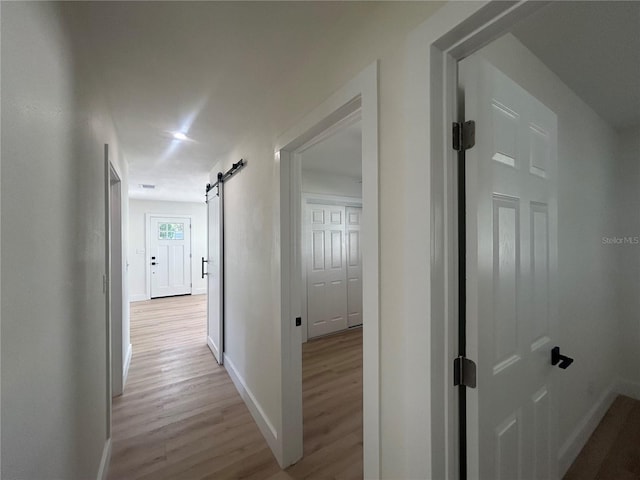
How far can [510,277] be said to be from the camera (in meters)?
0.94

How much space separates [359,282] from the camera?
452 centimetres

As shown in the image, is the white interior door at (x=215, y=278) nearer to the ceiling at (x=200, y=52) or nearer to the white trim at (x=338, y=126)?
the ceiling at (x=200, y=52)

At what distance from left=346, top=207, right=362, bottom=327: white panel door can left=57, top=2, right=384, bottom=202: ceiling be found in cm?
254

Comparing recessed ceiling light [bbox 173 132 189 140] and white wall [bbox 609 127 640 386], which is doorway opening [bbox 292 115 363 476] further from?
white wall [bbox 609 127 640 386]

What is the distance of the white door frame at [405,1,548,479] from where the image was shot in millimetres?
795

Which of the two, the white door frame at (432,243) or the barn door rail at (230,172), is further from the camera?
the barn door rail at (230,172)

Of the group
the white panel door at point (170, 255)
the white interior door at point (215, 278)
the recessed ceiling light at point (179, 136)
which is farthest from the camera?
the white panel door at point (170, 255)

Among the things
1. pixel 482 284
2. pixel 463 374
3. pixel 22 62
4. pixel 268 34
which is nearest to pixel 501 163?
pixel 482 284

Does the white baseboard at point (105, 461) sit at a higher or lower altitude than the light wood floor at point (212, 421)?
higher

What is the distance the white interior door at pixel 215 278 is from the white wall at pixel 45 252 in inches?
67.2

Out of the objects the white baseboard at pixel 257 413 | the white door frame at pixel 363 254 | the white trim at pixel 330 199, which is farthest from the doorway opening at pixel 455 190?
the white trim at pixel 330 199

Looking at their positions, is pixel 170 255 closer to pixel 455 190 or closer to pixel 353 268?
pixel 353 268

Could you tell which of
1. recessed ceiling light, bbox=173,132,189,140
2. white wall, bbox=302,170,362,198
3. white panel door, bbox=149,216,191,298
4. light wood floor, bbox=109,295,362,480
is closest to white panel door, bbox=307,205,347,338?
white wall, bbox=302,170,362,198

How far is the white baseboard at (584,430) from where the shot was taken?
58.4 inches
